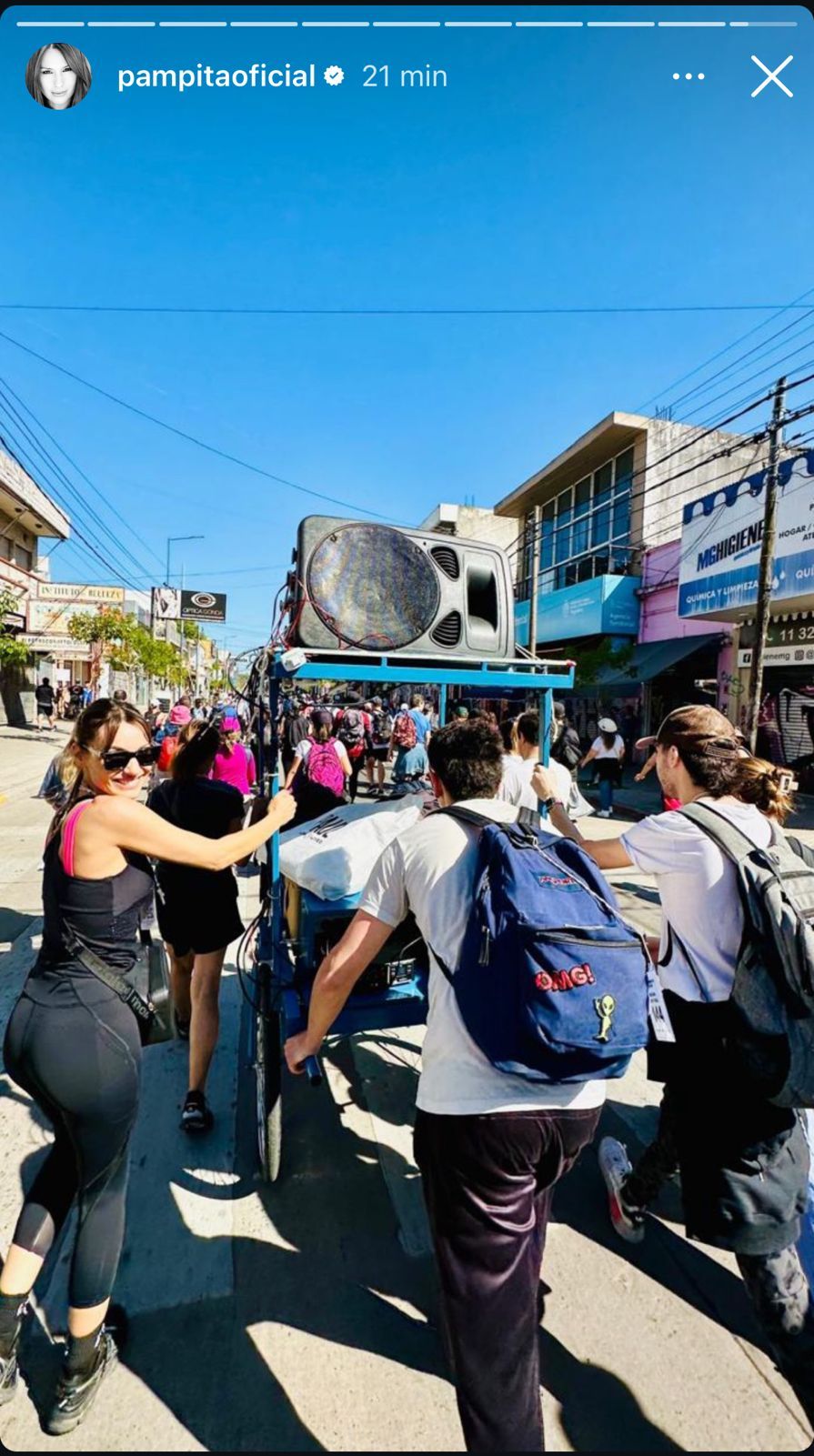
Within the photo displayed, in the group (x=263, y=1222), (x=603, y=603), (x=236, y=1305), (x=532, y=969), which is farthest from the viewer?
(x=603, y=603)

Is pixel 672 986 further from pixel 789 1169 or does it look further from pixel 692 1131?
pixel 789 1169

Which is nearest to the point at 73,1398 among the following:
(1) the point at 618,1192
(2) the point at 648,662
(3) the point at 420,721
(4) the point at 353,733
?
(1) the point at 618,1192

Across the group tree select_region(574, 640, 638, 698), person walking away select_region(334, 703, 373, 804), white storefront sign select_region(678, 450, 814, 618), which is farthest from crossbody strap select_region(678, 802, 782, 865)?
tree select_region(574, 640, 638, 698)

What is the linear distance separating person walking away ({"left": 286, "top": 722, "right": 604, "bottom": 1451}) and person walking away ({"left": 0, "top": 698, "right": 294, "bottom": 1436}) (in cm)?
80

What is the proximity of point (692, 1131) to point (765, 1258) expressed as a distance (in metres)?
0.34

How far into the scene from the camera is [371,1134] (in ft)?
9.49

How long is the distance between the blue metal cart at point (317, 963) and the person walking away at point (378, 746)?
25.1 ft

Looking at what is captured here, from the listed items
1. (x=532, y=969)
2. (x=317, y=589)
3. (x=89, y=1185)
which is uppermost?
(x=317, y=589)

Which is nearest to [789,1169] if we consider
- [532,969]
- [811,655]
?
[532,969]

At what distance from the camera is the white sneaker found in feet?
7.65

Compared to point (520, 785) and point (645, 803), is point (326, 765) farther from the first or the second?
point (645, 803)

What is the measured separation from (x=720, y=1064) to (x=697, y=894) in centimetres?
48

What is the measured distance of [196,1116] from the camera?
9.36 ft

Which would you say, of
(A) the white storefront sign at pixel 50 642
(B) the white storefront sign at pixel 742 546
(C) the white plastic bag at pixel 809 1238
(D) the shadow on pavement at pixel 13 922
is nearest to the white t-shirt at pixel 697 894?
(C) the white plastic bag at pixel 809 1238
